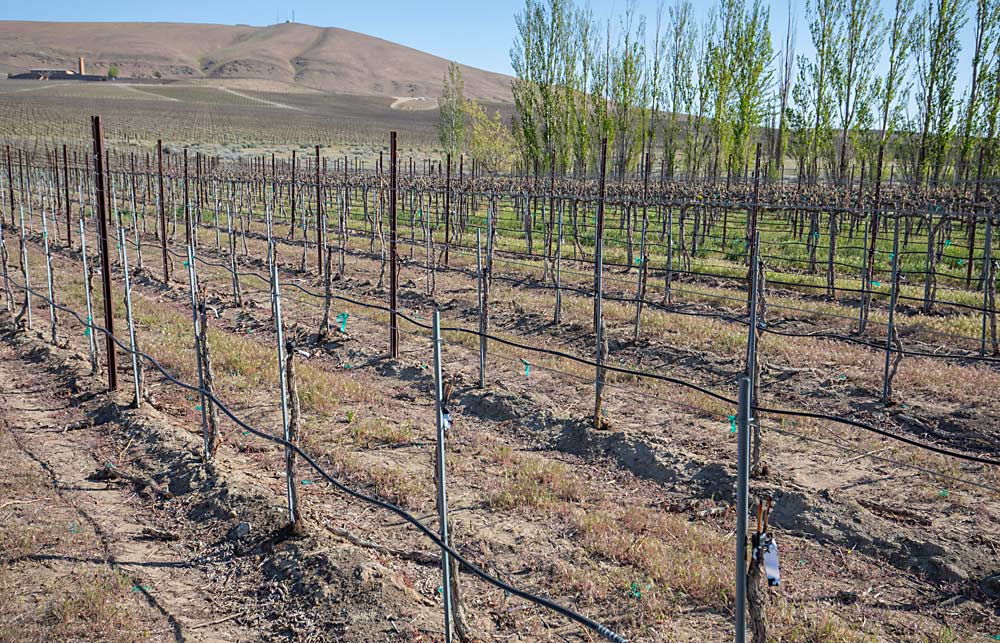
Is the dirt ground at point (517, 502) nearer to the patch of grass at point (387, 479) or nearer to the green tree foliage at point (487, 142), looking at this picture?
the patch of grass at point (387, 479)

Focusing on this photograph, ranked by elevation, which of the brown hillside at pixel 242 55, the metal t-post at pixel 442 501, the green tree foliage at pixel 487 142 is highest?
the brown hillside at pixel 242 55

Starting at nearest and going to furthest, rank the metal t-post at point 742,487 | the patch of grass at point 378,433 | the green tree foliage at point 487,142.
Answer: the metal t-post at point 742,487, the patch of grass at point 378,433, the green tree foliage at point 487,142

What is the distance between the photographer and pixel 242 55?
539 feet

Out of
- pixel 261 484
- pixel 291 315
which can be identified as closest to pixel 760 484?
pixel 261 484

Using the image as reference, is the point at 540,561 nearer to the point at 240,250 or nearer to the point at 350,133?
the point at 240,250

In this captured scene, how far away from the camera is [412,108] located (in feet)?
388

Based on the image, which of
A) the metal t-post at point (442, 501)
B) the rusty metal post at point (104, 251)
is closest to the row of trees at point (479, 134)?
the rusty metal post at point (104, 251)

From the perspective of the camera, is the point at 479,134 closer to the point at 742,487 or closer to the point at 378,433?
the point at 378,433

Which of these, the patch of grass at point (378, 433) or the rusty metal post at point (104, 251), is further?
the rusty metal post at point (104, 251)

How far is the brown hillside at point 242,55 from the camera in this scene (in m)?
147

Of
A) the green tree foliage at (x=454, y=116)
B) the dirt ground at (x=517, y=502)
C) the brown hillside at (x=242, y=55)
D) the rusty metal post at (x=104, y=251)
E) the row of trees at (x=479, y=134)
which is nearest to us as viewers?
the dirt ground at (x=517, y=502)

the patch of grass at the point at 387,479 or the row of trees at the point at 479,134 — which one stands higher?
the row of trees at the point at 479,134

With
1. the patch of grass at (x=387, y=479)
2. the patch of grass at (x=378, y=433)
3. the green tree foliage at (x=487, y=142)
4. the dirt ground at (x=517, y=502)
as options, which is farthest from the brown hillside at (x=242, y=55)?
the patch of grass at (x=387, y=479)

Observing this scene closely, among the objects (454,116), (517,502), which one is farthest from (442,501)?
(454,116)
